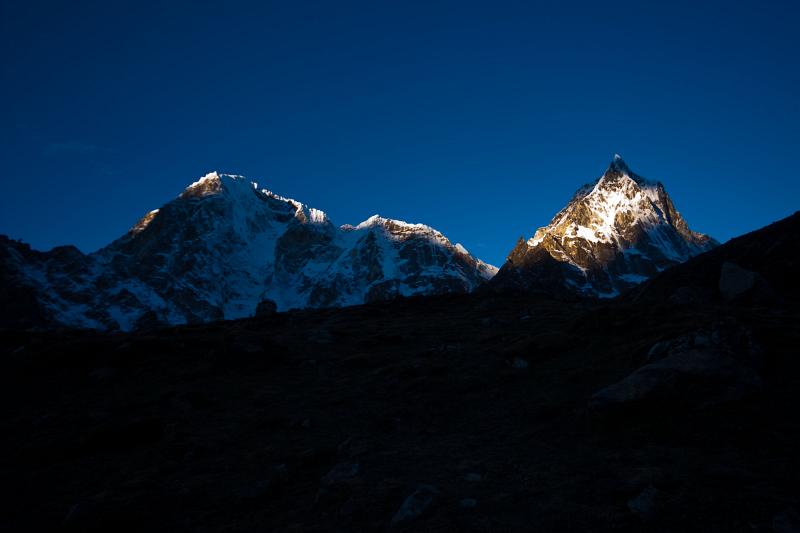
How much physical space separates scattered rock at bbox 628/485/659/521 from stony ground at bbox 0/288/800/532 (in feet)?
0.13

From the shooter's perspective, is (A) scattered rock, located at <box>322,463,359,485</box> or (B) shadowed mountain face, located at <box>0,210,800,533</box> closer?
(B) shadowed mountain face, located at <box>0,210,800,533</box>

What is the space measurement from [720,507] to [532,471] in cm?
395

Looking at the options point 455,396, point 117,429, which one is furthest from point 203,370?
point 455,396

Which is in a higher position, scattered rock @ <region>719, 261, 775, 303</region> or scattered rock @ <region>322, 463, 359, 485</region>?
scattered rock @ <region>719, 261, 775, 303</region>

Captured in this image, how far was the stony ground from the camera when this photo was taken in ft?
33.5

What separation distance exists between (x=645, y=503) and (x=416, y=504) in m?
4.37

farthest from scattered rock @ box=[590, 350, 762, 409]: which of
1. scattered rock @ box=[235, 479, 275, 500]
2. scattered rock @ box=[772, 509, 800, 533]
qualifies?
scattered rock @ box=[235, 479, 275, 500]

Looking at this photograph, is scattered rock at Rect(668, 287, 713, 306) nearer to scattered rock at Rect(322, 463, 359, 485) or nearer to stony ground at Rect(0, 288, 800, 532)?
stony ground at Rect(0, 288, 800, 532)

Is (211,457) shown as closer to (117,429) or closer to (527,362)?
(117,429)

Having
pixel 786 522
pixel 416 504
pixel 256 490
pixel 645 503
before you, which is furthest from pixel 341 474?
pixel 786 522

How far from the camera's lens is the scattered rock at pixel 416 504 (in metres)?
10.2

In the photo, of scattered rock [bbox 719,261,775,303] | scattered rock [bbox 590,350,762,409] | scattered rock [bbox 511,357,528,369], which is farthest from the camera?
scattered rock [bbox 719,261,775,303]

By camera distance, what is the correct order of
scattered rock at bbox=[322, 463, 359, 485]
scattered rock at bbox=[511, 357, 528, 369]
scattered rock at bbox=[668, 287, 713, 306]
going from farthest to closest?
1. scattered rock at bbox=[668, 287, 713, 306]
2. scattered rock at bbox=[511, 357, 528, 369]
3. scattered rock at bbox=[322, 463, 359, 485]

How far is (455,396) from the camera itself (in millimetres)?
19453
